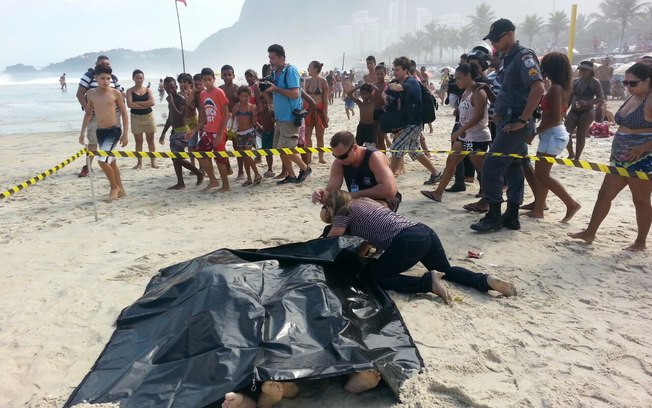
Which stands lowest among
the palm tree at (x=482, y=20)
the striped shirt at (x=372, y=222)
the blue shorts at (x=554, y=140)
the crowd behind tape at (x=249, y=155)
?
the striped shirt at (x=372, y=222)

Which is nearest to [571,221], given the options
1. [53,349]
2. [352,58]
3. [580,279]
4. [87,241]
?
[580,279]

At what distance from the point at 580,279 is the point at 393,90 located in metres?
3.70

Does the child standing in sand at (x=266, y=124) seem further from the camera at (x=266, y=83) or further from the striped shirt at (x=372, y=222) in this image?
the striped shirt at (x=372, y=222)

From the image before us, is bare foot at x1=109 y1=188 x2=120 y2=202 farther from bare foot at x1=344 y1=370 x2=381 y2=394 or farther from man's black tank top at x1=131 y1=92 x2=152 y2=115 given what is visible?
bare foot at x1=344 y1=370 x2=381 y2=394

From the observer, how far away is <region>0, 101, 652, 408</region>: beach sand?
8.26 feet

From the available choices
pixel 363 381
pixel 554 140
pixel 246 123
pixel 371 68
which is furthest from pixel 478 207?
pixel 371 68

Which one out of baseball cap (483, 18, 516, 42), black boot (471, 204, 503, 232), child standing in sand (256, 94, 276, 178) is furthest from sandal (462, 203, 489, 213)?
child standing in sand (256, 94, 276, 178)

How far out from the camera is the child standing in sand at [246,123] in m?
7.12

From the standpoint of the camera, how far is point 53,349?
3.01 metres

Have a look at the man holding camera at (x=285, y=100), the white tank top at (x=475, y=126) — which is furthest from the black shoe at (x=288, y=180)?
the white tank top at (x=475, y=126)

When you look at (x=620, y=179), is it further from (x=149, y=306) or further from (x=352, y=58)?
(x=352, y=58)

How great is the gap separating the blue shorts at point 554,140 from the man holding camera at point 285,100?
3.49m

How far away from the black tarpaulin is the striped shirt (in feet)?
0.85

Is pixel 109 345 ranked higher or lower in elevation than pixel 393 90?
lower
